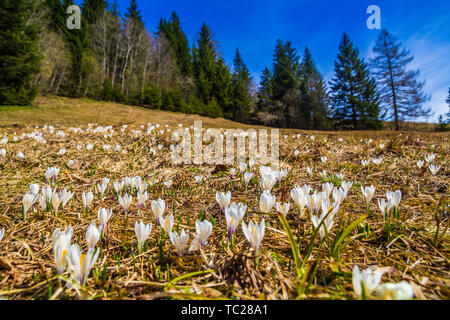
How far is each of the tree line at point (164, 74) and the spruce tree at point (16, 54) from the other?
0.15 feet

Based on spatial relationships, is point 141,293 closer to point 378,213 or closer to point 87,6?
point 378,213

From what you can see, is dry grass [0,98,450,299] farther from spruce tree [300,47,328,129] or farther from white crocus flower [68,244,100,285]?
spruce tree [300,47,328,129]

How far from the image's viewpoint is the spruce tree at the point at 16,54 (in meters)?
12.2

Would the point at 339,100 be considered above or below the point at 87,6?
→ below

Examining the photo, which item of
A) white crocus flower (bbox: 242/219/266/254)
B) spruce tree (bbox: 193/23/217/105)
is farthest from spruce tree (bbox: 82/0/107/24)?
white crocus flower (bbox: 242/219/266/254)

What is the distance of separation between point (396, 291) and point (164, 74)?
31436mm

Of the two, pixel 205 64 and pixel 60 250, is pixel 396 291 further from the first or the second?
pixel 205 64

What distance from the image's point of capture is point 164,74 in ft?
92.4

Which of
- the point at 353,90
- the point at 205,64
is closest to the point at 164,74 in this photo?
the point at 205,64

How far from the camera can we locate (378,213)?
1.21 metres

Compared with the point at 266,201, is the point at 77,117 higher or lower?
higher

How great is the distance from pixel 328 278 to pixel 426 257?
425mm

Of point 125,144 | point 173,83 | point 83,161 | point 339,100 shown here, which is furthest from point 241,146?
point 173,83
